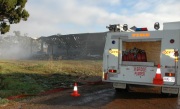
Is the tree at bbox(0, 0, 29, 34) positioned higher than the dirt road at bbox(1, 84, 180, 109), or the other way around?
the tree at bbox(0, 0, 29, 34)

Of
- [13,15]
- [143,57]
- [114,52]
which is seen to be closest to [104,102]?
[114,52]

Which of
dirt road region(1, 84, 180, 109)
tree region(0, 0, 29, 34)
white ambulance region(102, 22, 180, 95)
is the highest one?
tree region(0, 0, 29, 34)

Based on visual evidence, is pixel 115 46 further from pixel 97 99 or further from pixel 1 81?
pixel 1 81

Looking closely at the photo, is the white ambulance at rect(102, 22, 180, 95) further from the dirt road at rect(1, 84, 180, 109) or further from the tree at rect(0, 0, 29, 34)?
the tree at rect(0, 0, 29, 34)

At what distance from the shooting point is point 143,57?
1077 centimetres

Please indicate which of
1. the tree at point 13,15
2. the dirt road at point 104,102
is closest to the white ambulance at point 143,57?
the dirt road at point 104,102

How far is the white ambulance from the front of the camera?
9117mm

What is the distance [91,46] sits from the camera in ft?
198

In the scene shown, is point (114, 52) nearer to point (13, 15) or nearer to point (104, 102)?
point (104, 102)

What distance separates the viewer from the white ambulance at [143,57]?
912 cm

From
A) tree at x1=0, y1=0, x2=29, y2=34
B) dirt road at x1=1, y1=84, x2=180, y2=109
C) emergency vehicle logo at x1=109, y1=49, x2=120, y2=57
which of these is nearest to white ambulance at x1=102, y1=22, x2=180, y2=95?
emergency vehicle logo at x1=109, y1=49, x2=120, y2=57

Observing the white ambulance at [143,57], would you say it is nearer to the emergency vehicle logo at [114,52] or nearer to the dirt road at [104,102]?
the emergency vehicle logo at [114,52]

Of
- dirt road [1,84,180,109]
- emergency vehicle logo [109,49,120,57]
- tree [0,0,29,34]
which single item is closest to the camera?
dirt road [1,84,180,109]

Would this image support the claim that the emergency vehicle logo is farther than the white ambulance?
Yes
